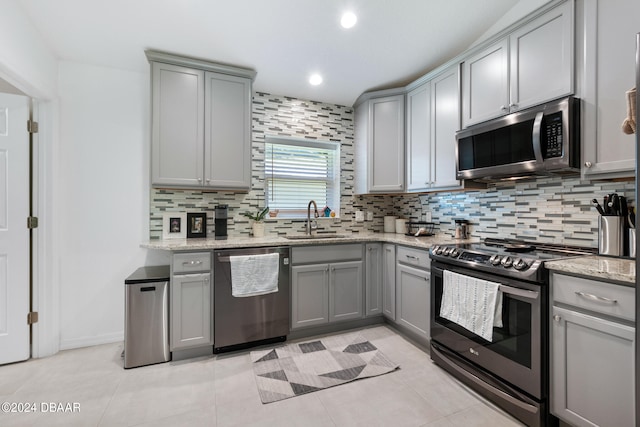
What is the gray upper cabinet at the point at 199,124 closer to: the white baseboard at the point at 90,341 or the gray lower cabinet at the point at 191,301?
the gray lower cabinet at the point at 191,301

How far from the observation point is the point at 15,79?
1981 mm

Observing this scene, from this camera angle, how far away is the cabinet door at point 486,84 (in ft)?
6.90

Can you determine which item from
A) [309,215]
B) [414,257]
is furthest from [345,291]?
[309,215]

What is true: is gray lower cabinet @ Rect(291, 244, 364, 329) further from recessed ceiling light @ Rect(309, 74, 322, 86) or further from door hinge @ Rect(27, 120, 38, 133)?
door hinge @ Rect(27, 120, 38, 133)

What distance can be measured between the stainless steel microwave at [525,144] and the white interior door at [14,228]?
3.63 m

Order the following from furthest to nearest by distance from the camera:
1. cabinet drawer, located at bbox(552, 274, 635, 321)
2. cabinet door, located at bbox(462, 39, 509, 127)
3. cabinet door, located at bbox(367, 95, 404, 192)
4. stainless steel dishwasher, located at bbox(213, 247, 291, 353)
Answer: cabinet door, located at bbox(367, 95, 404, 192), stainless steel dishwasher, located at bbox(213, 247, 291, 353), cabinet door, located at bbox(462, 39, 509, 127), cabinet drawer, located at bbox(552, 274, 635, 321)

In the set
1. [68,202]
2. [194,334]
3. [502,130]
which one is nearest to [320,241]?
[194,334]

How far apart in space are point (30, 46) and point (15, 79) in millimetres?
321

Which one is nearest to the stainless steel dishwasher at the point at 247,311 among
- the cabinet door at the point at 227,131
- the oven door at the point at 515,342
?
the cabinet door at the point at 227,131

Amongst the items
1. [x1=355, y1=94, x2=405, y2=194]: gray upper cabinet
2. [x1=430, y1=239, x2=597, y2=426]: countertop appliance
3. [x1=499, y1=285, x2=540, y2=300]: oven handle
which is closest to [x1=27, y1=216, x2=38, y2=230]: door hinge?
[x1=355, y1=94, x2=405, y2=194]: gray upper cabinet

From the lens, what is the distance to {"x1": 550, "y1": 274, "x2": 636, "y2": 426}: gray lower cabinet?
126 cm

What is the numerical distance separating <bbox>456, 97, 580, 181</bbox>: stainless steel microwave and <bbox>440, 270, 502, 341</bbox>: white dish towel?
2.76 feet

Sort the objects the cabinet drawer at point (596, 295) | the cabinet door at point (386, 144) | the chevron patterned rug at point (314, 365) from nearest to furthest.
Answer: the cabinet drawer at point (596, 295), the chevron patterned rug at point (314, 365), the cabinet door at point (386, 144)

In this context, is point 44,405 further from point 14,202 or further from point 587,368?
point 587,368
